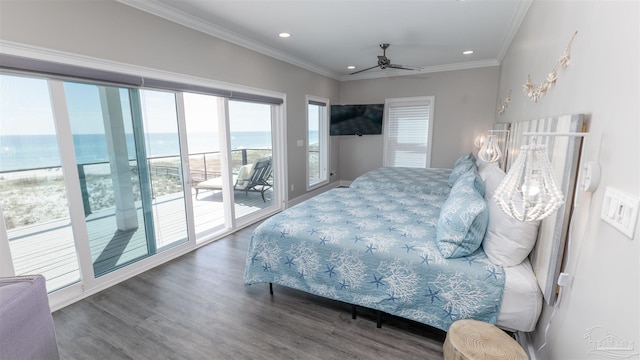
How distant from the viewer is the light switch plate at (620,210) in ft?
2.67

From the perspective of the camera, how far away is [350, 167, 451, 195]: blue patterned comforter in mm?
3811

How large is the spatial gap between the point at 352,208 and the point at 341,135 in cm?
363

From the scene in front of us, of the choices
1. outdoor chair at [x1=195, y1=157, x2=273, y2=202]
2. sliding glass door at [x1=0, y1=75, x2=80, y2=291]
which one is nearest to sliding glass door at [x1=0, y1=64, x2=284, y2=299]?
sliding glass door at [x1=0, y1=75, x2=80, y2=291]

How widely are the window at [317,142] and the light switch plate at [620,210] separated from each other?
4663mm

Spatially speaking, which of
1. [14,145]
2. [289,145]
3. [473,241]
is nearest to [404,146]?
[289,145]

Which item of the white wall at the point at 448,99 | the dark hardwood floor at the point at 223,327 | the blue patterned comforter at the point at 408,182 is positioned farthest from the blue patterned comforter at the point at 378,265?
the white wall at the point at 448,99

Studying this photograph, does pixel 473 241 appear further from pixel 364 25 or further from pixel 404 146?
pixel 404 146

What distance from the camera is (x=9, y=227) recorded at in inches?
80.8

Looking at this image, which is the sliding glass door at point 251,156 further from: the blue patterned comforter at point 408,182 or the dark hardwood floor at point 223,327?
the dark hardwood floor at point 223,327

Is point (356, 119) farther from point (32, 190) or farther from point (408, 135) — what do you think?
point (32, 190)

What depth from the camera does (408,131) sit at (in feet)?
19.5

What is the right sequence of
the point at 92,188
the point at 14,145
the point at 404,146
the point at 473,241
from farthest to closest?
Result: the point at 404,146
the point at 92,188
the point at 14,145
the point at 473,241

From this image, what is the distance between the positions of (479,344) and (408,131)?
200 inches

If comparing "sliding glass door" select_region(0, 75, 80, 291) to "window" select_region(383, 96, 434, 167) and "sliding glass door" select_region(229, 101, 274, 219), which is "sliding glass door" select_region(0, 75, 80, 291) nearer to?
"sliding glass door" select_region(229, 101, 274, 219)
